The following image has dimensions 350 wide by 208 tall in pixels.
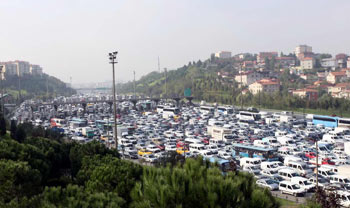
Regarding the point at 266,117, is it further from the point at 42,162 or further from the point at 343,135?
the point at 42,162

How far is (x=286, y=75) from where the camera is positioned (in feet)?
257

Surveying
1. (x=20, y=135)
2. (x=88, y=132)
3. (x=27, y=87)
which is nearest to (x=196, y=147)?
(x=20, y=135)

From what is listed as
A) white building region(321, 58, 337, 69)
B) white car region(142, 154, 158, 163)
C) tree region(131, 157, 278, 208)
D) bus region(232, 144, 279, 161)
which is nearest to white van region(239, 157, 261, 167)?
bus region(232, 144, 279, 161)

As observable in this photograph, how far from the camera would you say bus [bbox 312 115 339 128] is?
32394 millimetres

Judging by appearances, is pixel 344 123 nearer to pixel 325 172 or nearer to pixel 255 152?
pixel 255 152

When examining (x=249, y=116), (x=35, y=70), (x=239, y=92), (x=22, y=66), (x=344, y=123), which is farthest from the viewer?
(x=35, y=70)

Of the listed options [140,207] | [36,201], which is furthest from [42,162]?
[140,207]

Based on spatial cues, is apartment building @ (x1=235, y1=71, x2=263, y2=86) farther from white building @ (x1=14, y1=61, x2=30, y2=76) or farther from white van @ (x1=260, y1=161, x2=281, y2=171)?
white building @ (x1=14, y1=61, x2=30, y2=76)

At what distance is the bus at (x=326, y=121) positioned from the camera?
3239cm

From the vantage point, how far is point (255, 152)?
21.8 m

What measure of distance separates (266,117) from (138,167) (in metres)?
30.3

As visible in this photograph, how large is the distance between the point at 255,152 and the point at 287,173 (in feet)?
16.1

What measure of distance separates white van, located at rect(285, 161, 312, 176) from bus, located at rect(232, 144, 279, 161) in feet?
7.25

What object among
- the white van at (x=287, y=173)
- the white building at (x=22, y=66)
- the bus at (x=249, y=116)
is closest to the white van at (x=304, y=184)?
the white van at (x=287, y=173)
